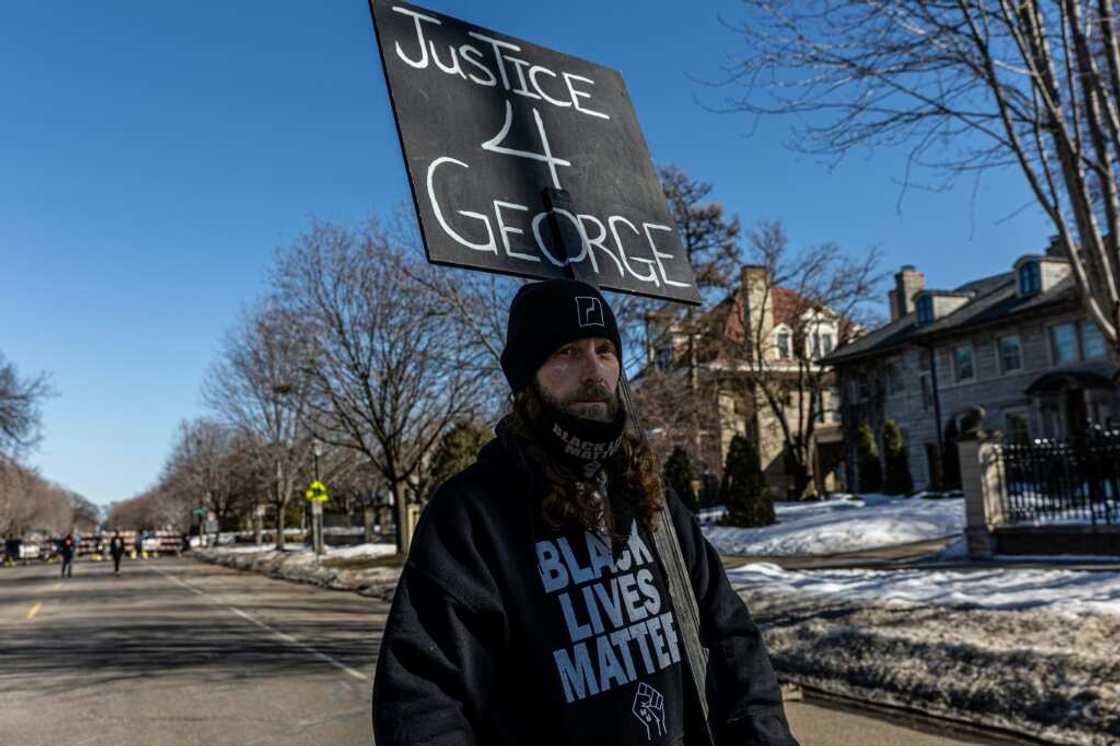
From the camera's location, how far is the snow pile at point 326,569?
21.8m

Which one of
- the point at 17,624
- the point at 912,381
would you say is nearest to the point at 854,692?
the point at 17,624

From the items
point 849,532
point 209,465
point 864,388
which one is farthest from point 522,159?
point 209,465

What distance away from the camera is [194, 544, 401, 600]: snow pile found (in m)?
21.8

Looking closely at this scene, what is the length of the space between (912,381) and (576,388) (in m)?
43.4

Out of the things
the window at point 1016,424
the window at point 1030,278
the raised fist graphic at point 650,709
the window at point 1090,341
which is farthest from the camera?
the window at point 1030,278

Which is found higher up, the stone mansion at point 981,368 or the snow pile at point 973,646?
the stone mansion at point 981,368

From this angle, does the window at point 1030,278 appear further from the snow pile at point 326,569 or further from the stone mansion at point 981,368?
the snow pile at point 326,569

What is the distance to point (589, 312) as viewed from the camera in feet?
7.80

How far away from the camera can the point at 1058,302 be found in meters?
34.0

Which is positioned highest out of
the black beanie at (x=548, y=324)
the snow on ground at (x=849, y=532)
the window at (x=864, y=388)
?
the window at (x=864, y=388)

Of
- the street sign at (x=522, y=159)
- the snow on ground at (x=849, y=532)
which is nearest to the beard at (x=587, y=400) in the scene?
the street sign at (x=522, y=159)

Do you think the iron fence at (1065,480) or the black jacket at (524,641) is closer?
the black jacket at (524,641)

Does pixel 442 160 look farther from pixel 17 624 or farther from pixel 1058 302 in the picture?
pixel 1058 302

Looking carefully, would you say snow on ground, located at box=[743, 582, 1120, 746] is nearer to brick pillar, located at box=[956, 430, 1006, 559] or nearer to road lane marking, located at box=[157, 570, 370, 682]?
road lane marking, located at box=[157, 570, 370, 682]
